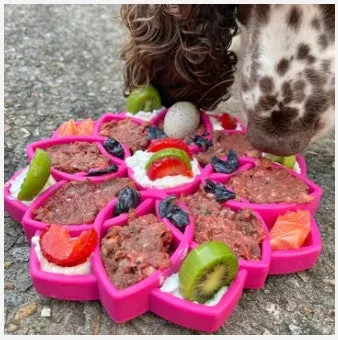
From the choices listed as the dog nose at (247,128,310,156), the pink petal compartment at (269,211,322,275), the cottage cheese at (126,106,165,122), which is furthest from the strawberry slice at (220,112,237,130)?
the pink petal compartment at (269,211,322,275)

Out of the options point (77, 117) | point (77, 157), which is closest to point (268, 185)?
point (77, 157)

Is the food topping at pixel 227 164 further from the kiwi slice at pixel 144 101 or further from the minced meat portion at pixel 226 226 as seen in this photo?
the kiwi slice at pixel 144 101

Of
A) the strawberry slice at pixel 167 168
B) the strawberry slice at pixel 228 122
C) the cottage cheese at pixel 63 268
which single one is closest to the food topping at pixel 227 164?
the strawberry slice at pixel 167 168

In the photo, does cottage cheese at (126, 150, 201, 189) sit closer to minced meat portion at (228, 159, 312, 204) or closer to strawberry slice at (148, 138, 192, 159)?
strawberry slice at (148, 138, 192, 159)

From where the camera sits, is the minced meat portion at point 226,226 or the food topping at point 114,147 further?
the food topping at point 114,147

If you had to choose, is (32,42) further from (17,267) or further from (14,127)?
(17,267)

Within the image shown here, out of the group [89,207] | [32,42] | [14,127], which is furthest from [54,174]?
[32,42]

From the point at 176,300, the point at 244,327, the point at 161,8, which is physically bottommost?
the point at 244,327

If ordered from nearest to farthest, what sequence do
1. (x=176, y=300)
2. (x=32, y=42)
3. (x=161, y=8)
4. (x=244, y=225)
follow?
(x=176, y=300)
(x=244, y=225)
(x=161, y=8)
(x=32, y=42)
